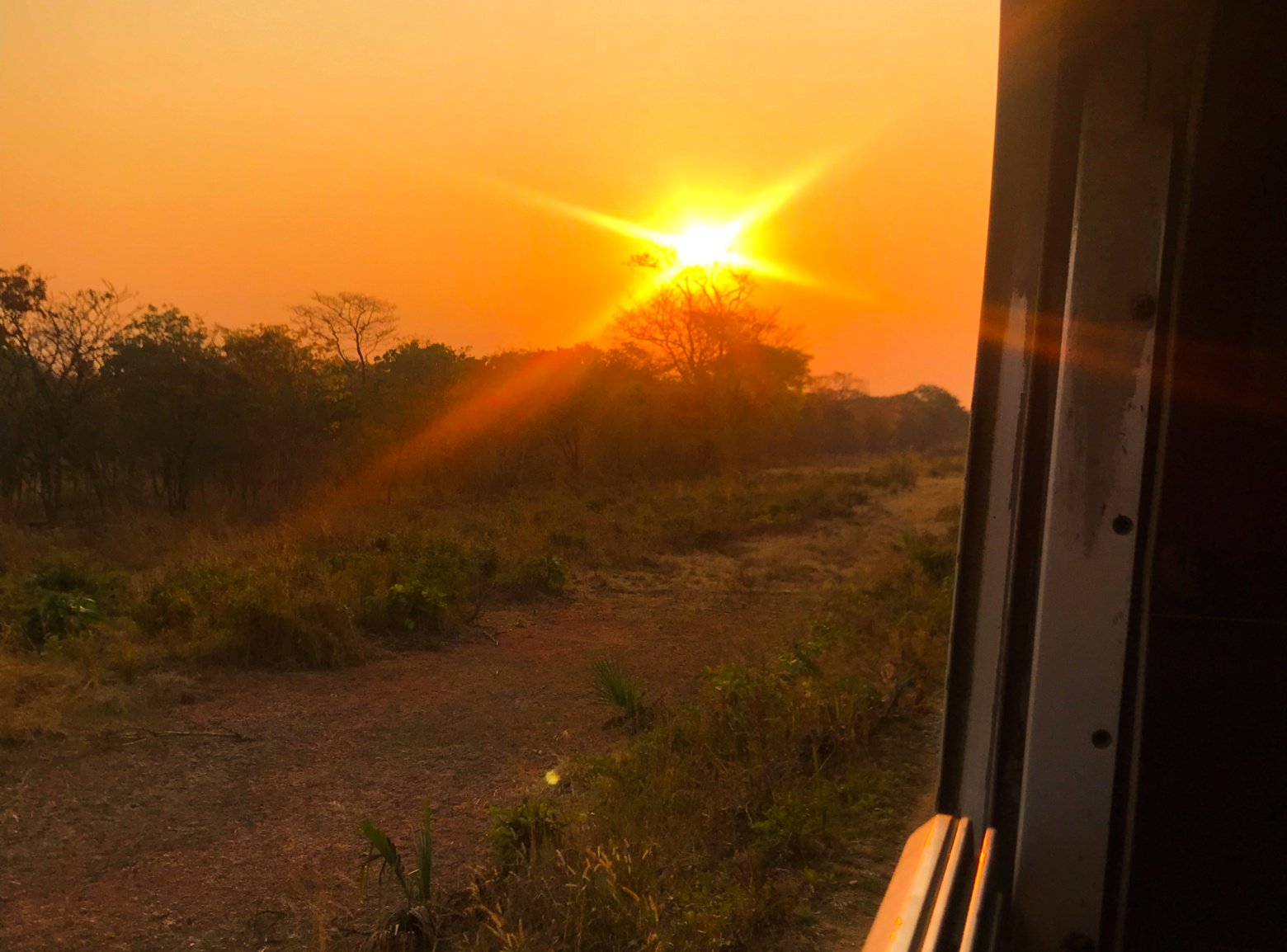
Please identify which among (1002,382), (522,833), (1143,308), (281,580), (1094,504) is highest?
(1143,308)

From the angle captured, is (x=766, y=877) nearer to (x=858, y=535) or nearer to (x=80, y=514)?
(x=858, y=535)

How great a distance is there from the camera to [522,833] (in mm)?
4020

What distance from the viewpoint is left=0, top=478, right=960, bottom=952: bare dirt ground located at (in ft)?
12.7

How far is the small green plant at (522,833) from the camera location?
12.7 ft

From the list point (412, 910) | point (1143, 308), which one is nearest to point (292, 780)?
point (412, 910)

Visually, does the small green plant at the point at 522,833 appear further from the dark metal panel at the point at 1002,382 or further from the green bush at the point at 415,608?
the green bush at the point at 415,608

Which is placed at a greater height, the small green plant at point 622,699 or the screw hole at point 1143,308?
the screw hole at point 1143,308

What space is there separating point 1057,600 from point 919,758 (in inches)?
161

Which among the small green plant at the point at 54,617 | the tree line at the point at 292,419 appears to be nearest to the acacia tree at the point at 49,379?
the tree line at the point at 292,419

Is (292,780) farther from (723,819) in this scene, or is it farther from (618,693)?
(723,819)

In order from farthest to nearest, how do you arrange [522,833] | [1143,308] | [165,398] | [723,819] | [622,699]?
[165,398]
[622,699]
[723,819]
[522,833]
[1143,308]

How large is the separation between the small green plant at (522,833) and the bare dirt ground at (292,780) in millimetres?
376

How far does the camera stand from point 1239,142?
1.67 m

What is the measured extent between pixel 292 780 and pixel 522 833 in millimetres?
1986
